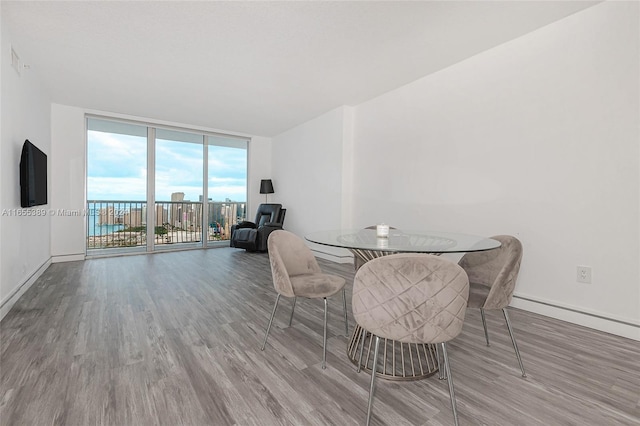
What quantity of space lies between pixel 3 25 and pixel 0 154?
112 cm

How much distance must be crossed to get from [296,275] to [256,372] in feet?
2.34

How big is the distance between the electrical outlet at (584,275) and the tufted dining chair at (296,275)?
196cm

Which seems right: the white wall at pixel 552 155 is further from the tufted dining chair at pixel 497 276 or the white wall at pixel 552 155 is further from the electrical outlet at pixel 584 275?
the tufted dining chair at pixel 497 276

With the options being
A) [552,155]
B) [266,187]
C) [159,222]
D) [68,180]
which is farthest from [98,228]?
[552,155]

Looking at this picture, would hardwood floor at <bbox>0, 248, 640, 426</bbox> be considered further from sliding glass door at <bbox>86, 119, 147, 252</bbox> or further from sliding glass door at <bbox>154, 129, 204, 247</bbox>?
sliding glass door at <bbox>154, 129, 204, 247</bbox>

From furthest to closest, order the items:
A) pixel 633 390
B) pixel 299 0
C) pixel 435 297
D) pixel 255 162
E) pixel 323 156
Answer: pixel 255 162
pixel 323 156
pixel 299 0
pixel 633 390
pixel 435 297

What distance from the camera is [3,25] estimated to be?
252 cm

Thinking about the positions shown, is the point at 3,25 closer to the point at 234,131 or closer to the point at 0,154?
the point at 0,154

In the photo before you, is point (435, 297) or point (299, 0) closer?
point (435, 297)

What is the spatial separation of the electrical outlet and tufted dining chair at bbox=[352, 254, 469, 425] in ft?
6.23

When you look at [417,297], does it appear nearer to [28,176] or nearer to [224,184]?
[28,176]

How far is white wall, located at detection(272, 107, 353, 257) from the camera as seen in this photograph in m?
4.82

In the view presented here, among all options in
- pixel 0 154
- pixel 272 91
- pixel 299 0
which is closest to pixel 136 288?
pixel 0 154

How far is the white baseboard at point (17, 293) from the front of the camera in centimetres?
250
